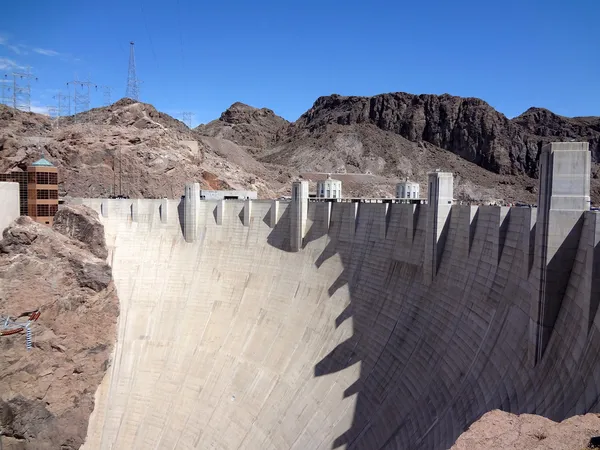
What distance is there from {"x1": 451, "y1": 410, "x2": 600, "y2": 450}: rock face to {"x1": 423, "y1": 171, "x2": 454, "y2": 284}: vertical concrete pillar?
41.7 ft

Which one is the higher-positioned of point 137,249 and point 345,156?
point 345,156

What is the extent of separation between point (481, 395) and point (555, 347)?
3112 millimetres

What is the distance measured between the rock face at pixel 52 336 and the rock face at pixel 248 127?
8178cm

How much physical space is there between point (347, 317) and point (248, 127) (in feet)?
333

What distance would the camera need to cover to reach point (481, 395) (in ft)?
49.4

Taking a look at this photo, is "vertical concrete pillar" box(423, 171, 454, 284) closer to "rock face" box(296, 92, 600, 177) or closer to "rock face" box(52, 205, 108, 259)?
"rock face" box(52, 205, 108, 259)

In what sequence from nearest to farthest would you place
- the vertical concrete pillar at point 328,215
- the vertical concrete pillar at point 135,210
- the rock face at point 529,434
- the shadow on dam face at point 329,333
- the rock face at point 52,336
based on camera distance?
1. the rock face at point 529,434
2. the shadow on dam face at point 329,333
3. the rock face at point 52,336
4. the vertical concrete pillar at point 328,215
5. the vertical concrete pillar at point 135,210

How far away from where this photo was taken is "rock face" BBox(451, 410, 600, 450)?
7555 mm

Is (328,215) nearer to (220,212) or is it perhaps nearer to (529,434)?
(220,212)

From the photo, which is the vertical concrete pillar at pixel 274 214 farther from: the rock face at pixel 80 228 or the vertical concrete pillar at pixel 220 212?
the rock face at pixel 80 228

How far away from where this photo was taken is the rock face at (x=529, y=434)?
297 inches

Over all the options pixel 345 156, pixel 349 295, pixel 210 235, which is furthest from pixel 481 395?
pixel 345 156

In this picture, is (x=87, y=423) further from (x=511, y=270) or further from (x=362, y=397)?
(x=511, y=270)

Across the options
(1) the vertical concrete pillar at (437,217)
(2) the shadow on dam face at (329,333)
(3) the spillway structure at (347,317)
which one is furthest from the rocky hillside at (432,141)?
(1) the vertical concrete pillar at (437,217)
